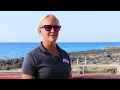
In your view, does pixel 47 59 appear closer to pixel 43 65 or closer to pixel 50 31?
pixel 43 65

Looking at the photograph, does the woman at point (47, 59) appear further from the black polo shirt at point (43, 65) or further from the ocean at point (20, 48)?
the ocean at point (20, 48)

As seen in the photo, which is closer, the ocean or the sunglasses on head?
the sunglasses on head

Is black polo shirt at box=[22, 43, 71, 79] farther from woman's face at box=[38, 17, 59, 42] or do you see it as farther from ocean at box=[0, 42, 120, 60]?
ocean at box=[0, 42, 120, 60]

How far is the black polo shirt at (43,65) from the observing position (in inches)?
69.7

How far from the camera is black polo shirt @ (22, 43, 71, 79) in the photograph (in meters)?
1.77

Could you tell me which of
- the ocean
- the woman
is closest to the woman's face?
the woman

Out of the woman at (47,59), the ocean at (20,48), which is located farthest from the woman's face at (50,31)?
the ocean at (20,48)

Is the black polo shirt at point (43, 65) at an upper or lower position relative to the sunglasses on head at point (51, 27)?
lower

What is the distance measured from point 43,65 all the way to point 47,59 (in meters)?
0.05

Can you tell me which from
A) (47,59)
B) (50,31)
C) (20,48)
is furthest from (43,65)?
(20,48)
